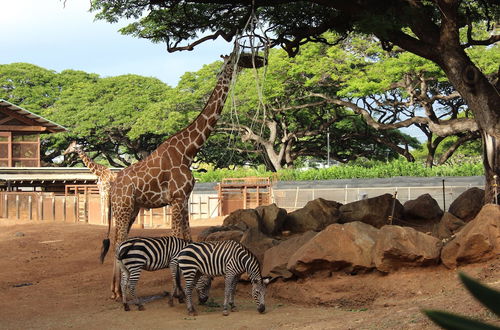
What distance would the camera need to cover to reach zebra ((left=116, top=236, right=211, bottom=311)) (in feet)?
31.4

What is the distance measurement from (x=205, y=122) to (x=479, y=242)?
4.98 metres

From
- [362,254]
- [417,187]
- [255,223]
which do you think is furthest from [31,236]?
[417,187]

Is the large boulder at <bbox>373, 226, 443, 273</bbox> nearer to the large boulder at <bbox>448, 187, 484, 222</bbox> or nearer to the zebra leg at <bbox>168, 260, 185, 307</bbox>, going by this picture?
the zebra leg at <bbox>168, 260, 185, 307</bbox>

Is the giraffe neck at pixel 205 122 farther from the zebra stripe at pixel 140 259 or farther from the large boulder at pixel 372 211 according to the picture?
the large boulder at pixel 372 211

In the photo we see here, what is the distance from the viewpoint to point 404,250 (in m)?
9.45

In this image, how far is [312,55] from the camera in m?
38.2

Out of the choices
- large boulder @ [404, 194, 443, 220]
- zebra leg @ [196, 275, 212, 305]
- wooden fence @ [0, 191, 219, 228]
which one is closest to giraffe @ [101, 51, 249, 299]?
zebra leg @ [196, 275, 212, 305]

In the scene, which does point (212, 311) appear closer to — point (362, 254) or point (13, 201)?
point (362, 254)

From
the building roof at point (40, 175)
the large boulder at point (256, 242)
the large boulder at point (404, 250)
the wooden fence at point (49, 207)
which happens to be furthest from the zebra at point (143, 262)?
the building roof at point (40, 175)

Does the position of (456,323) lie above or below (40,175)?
above

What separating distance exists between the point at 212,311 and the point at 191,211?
2558cm

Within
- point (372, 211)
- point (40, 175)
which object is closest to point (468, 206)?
point (372, 211)

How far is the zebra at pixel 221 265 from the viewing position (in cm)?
912

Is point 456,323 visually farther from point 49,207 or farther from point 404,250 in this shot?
point 49,207
